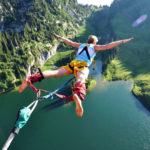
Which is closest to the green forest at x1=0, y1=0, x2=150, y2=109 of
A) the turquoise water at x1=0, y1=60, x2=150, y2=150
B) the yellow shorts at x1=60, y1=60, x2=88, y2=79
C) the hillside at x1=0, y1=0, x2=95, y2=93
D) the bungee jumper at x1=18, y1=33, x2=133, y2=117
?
the hillside at x1=0, y1=0, x2=95, y2=93

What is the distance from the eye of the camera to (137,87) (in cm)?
5797

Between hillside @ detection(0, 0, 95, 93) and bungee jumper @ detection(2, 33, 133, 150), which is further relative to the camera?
hillside @ detection(0, 0, 95, 93)

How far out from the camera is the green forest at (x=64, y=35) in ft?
242

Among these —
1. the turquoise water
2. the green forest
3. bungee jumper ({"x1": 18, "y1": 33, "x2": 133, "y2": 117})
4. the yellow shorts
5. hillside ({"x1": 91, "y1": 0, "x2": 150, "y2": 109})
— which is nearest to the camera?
bungee jumper ({"x1": 18, "y1": 33, "x2": 133, "y2": 117})

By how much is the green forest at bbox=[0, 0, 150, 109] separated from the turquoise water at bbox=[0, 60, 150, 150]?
816 centimetres

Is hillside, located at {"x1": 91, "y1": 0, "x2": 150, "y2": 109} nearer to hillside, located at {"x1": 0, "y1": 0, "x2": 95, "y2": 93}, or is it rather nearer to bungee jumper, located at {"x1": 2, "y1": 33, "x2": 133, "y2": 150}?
hillside, located at {"x1": 0, "y1": 0, "x2": 95, "y2": 93}

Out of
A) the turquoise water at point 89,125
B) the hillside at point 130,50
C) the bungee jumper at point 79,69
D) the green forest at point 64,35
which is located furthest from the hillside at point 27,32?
the bungee jumper at point 79,69

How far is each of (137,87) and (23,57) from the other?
6202 centimetres

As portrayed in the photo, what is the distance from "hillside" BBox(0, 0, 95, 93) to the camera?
81312 millimetres

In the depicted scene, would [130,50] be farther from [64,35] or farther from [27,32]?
[27,32]

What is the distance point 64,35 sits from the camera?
440 feet

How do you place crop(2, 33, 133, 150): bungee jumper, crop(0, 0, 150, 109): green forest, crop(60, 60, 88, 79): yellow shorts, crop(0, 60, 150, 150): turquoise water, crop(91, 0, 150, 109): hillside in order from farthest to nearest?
crop(0, 0, 150, 109): green forest
crop(91, 0, 150, 109): hillside
crop(0, 60, 150, 150): turquoise water
crop(60, 60, 88, 79): yellow shorts
crop(2, 33, 133, 150): bungee jumper

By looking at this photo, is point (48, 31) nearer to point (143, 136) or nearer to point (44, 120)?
point (44, 120)

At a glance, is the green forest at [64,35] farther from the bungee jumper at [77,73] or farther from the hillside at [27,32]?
the bungee jumper at [77,73]
